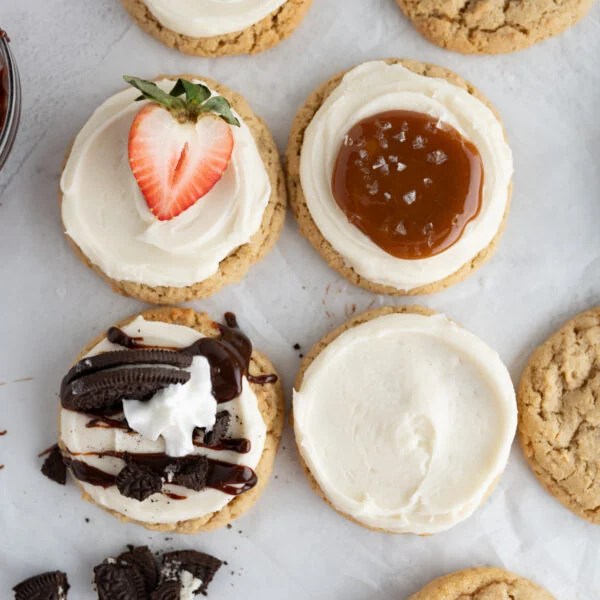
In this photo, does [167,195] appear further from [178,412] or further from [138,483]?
[138,483]

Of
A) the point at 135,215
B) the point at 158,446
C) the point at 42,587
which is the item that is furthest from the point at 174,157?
the point at 42,587

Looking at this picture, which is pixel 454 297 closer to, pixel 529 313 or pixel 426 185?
pixel 529 313

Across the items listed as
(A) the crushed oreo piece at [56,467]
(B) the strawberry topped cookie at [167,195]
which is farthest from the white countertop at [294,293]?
(B) the strawberry topped cookie at [167,195]

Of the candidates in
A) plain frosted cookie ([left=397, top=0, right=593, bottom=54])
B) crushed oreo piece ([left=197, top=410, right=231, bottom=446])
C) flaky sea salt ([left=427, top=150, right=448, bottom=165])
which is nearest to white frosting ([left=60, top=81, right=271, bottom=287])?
crushed oreo piece ([left=197, top=410, right=231, bottom=446])

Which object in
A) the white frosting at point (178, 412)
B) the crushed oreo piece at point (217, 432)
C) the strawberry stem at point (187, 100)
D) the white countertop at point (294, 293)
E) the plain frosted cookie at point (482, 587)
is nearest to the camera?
the strawberry stem at point (187, 100)

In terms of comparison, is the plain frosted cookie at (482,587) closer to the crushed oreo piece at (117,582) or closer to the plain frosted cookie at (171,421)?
the plain frosted cookie at (171,421)

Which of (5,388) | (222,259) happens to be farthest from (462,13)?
(5,388)
